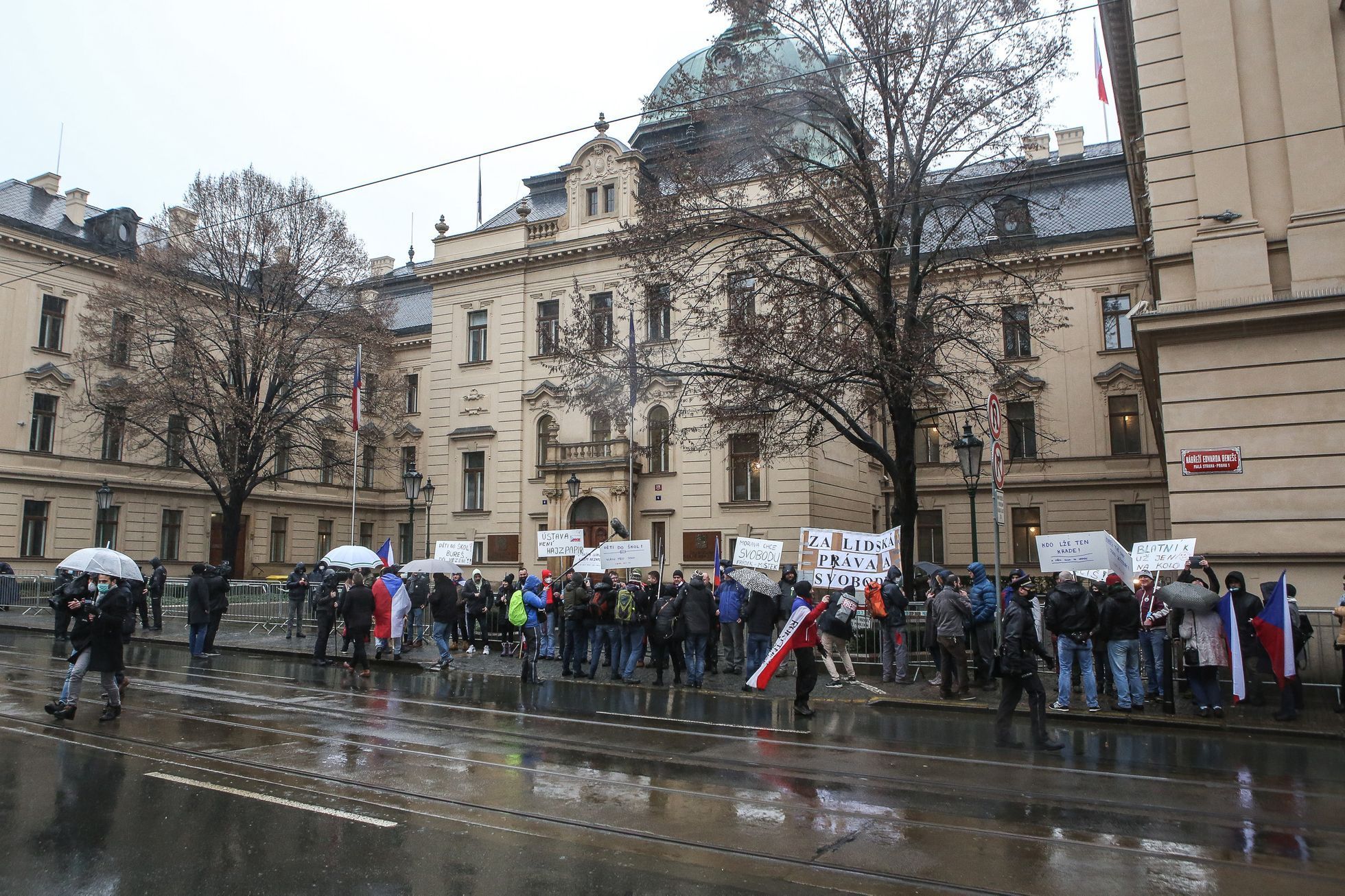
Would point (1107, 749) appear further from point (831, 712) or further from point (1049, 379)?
point (1049, 379)

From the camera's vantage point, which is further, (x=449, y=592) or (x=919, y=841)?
(x=449, y=592)

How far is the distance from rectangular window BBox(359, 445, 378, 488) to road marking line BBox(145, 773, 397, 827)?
38414 millimetres

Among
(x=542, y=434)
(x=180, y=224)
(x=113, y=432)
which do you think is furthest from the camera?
(x=113, y=432)

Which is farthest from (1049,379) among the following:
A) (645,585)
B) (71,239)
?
(71,239)

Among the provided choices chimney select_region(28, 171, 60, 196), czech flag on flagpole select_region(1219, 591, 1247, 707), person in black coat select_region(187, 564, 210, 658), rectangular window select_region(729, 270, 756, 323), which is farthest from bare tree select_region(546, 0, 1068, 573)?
chimney select_region(28, 171, 60, 196)

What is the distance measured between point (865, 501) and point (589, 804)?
31298 millimetres

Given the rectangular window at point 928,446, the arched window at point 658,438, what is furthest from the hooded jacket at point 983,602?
the rectangular window at point 928,446

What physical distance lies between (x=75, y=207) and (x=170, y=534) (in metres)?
15.2

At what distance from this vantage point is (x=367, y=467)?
48.6 metres

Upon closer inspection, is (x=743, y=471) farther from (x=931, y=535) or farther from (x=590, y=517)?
(x=931, y=535)

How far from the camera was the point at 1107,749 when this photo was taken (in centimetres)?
1041

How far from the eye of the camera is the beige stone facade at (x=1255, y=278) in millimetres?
14227

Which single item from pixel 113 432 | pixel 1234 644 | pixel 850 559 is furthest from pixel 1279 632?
pixel 113 432

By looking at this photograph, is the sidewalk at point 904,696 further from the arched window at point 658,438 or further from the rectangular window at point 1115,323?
the rectangular window at point 1115,323
